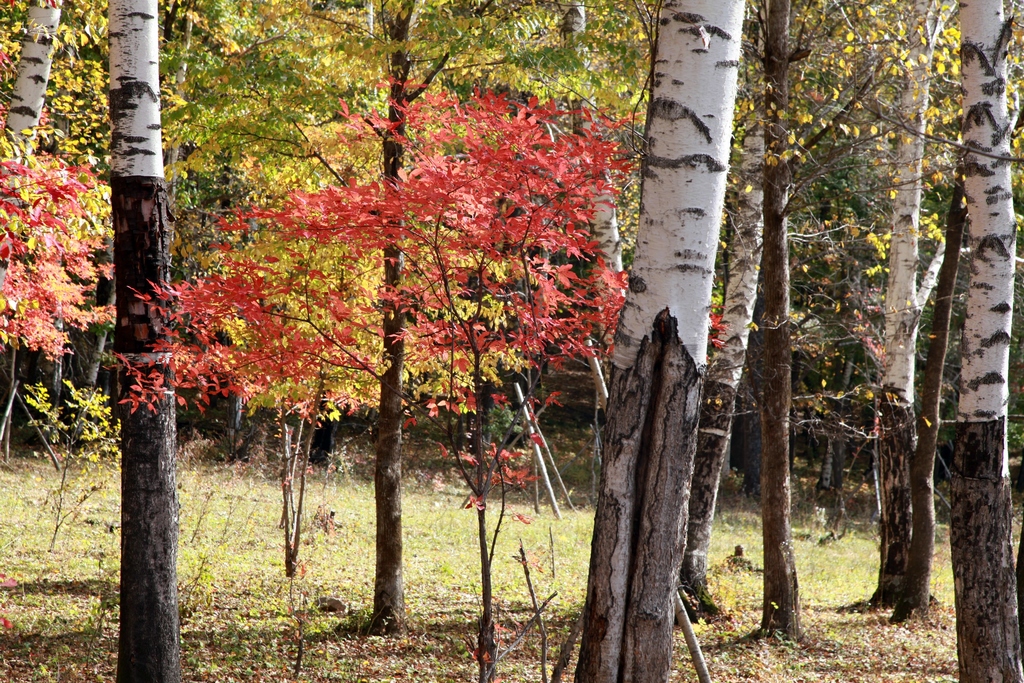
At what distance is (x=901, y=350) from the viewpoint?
8219 millimetres

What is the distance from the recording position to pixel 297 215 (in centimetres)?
423

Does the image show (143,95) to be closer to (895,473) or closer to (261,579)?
(261,579)

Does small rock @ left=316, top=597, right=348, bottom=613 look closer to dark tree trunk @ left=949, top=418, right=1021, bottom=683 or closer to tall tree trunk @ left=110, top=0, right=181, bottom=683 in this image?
tall tree trunk @ left=110, top=0, right=181, bottom=683

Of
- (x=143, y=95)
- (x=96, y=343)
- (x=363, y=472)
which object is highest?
(x=143, y=95)

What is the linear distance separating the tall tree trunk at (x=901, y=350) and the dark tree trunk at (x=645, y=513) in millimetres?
5692

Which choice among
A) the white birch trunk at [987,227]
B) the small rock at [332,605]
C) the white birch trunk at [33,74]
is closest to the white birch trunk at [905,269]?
the white birch trunk at [987,227]

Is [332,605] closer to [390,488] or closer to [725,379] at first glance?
[390,488]

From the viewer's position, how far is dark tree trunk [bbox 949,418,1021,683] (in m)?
4.12

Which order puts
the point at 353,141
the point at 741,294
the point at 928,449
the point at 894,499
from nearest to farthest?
the point at 353,141
the point at 741,294
the point at 928,449
the point at 894,499

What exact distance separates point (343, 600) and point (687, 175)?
644 cm

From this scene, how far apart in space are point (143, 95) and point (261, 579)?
5872mm

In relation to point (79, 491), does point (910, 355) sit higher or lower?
higher

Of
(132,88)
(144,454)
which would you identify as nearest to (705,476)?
(144,454)

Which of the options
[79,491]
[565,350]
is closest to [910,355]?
[565,350]
